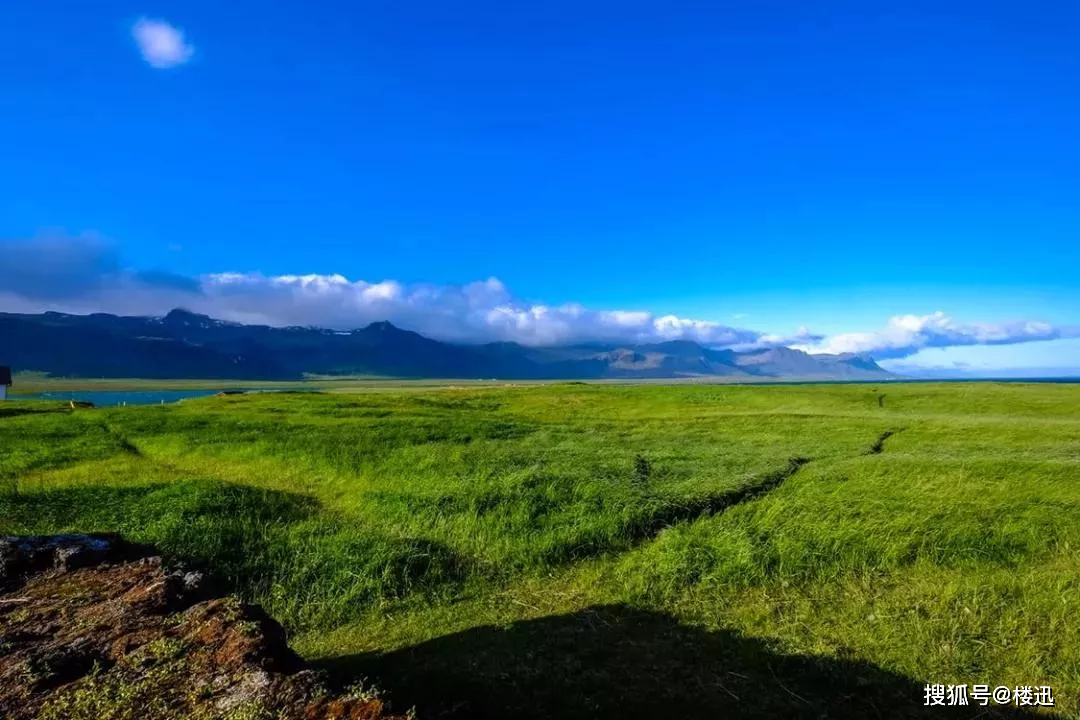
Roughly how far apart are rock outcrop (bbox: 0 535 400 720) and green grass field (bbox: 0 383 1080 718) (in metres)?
2.30

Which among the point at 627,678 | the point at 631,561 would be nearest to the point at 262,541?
the point at 631,561

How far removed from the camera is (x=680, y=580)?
13.9 metres

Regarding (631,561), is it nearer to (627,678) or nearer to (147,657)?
(627,678)

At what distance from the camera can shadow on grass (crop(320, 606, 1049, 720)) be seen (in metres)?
9.08

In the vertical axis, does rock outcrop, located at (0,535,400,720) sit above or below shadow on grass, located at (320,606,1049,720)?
above

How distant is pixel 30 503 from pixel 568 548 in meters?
16.9

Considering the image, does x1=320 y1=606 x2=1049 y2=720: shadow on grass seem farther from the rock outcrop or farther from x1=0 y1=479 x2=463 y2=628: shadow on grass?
the rock outcrop

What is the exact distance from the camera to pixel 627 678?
9984 millimetres

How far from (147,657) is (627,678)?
7.01 meters

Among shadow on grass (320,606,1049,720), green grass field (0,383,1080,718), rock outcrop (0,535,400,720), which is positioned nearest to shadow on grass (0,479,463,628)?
green grass field (0,383,1080,718)

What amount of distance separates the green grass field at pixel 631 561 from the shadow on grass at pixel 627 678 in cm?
5

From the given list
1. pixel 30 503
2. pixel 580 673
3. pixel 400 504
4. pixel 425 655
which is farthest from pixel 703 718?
pixel 30 503

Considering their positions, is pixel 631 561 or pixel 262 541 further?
pixel 262 541

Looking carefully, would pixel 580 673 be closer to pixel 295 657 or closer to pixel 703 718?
pixel 703 718
